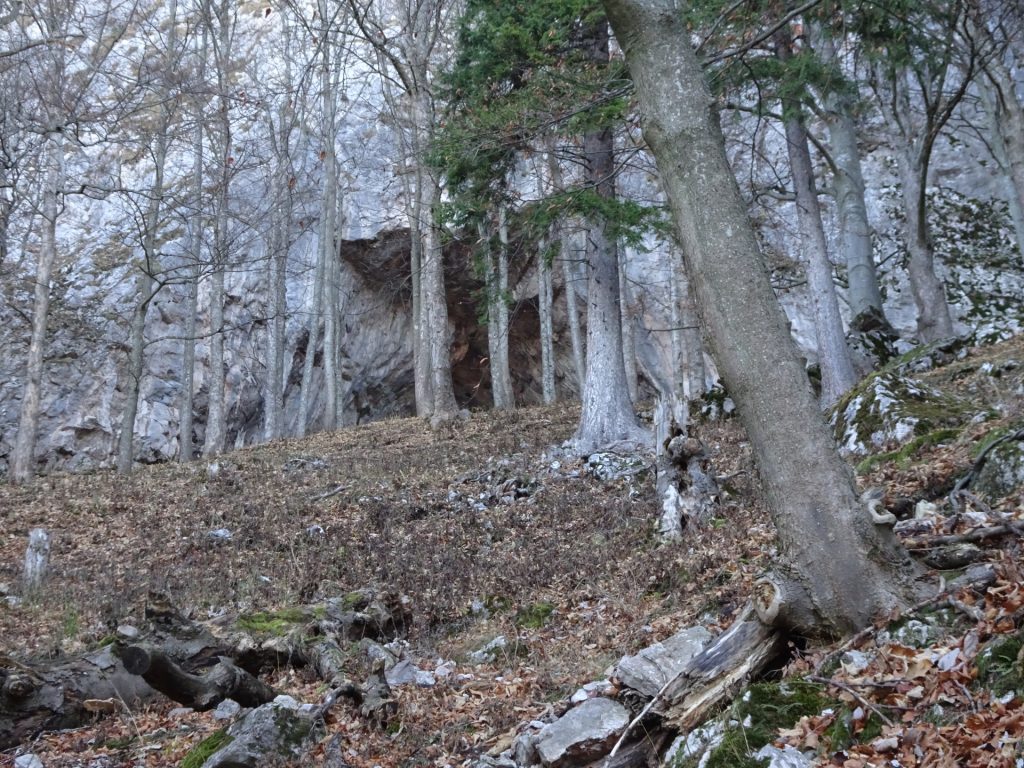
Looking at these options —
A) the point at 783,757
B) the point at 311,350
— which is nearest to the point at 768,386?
the point at 783,757

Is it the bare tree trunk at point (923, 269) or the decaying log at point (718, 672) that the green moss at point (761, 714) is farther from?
the bare tree trunk at point (923, 269)

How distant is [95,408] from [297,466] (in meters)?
15.4

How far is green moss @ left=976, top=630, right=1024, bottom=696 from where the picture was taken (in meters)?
2.78

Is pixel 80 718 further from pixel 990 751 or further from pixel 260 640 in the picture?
pixel 990 751

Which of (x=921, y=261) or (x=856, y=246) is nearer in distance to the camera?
(x=921, y=261)

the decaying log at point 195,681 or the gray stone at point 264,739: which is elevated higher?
the decaying log at point 195,681

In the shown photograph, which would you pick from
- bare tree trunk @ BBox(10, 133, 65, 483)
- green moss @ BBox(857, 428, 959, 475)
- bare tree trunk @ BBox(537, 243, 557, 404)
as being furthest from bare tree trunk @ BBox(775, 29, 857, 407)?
bare tree trunk @ BBox(10, 133, 65, 483)

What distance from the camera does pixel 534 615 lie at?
21.1ft

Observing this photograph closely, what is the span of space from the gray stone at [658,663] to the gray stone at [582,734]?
0.16 m

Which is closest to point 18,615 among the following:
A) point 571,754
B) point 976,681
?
point 571,754

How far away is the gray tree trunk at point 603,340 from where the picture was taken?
1204 centimetres

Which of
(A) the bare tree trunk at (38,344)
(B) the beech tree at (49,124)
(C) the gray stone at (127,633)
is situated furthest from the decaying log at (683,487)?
(A) the bare tree trunk at (38,344)

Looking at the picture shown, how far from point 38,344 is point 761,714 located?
16401 mm

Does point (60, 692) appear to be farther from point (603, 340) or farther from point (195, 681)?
point (603, 340)
